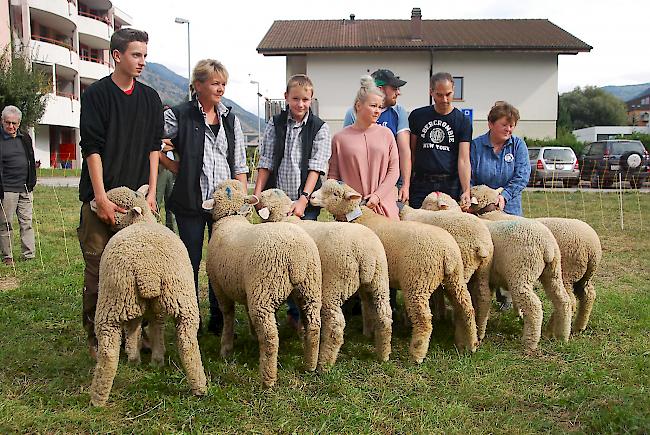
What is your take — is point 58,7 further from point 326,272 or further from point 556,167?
point 326,272

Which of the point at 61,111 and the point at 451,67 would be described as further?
the point at 61,111

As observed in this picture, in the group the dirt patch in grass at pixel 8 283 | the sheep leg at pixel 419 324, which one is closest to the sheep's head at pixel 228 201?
the sheep leg at pixel 419 324

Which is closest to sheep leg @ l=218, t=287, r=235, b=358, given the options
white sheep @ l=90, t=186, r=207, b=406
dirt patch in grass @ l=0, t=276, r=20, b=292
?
white sheep @ l=90, t=186, r=207, b=406

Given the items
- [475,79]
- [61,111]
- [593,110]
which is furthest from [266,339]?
[593,110]

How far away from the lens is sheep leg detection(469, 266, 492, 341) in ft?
17.1

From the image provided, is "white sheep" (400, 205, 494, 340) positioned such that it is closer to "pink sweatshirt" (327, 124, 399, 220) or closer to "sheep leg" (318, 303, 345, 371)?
"pink sweatshirt" (327, 124, 399, 220)

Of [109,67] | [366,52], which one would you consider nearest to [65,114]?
[109,67]

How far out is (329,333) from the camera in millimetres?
4434

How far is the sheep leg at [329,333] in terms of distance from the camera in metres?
4.42

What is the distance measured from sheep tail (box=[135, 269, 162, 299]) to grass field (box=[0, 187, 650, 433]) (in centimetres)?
78

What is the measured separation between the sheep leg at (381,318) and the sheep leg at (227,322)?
1.17m

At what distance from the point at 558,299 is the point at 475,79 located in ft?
96.5

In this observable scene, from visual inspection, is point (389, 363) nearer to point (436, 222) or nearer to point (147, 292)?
point (436, 222)

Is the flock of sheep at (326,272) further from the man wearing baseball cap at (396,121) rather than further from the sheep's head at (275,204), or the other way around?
the man wearing baseball cap at (396,121)
